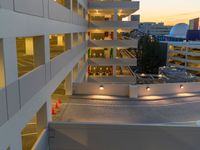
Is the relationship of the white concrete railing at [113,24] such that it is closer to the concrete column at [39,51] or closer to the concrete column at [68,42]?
the concrete column at [68,42]

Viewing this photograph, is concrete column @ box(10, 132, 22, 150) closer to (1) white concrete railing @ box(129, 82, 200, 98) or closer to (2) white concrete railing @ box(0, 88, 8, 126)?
(2) white concrete railing @ box(0, 88, 8, 126)

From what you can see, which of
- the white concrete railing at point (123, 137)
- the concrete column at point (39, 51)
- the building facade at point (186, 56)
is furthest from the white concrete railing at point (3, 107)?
the building facade at point (186, 56)

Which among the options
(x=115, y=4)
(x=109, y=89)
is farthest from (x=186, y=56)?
(x=109, y=89)

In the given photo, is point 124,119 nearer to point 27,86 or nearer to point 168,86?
point 168,86

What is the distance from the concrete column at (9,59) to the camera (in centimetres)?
621

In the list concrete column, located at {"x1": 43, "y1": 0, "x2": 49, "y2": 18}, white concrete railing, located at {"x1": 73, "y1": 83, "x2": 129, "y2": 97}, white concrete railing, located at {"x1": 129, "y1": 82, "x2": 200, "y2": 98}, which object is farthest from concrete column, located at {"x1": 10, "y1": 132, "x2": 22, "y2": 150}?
white concrete railing, located at {"x1": 129, "y1": 82, "x2": 200, "y2": 98}

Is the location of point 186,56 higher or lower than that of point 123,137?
lower

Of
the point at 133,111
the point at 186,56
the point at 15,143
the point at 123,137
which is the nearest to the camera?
the point at 15,143

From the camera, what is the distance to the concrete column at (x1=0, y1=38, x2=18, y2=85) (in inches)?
245

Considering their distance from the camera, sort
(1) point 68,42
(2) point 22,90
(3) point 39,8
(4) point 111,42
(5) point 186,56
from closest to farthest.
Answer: (2) point 22,90
(3) point 39,8
(1) point 68,42
(4) point 111,42
(5) point 186,56

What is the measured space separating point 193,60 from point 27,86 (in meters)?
61.9

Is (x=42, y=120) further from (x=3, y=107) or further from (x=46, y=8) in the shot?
(x=3, y=107)

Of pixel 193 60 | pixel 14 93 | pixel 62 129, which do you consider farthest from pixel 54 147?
pixel 193 60

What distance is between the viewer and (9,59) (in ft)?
21.5
